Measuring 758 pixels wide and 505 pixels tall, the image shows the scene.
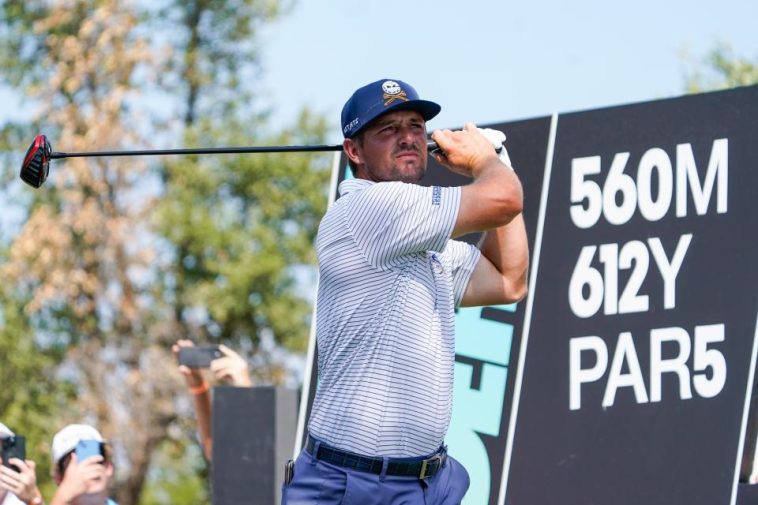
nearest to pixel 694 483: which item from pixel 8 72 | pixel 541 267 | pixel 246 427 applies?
pixel 541 267

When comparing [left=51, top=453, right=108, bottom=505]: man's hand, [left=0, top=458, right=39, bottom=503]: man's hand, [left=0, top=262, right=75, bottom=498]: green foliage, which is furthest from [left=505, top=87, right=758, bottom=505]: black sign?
[left=0, top=262, right=75, bottom=498]: green foliage

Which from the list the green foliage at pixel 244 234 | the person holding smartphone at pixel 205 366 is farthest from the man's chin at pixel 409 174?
the green foliage at pixel 244 234

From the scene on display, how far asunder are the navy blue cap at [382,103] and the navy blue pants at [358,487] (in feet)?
3.35

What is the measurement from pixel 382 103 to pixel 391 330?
0.71 meters

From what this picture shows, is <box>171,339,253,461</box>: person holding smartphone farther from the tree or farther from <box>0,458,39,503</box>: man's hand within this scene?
the tree

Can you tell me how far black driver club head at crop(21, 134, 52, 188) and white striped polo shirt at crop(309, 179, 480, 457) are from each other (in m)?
1.46

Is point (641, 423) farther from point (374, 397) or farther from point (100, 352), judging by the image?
point (100, 352)

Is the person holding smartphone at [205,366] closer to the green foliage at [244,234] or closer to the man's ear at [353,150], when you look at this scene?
the man's ear at [353,150]

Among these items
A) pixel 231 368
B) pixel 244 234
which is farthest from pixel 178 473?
pixel 231 368

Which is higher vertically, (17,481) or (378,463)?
(378,463)

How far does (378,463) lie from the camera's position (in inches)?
151

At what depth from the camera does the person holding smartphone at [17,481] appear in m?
5.79

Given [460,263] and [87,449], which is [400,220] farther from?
[87,449]

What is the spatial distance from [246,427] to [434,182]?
153 centimetres
